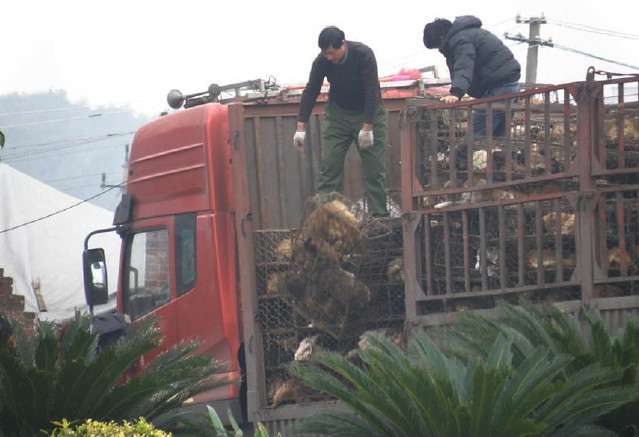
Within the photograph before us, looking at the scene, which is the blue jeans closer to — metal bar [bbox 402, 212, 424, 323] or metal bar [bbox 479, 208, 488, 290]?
metal bar [bbox 479, 208, 488, 290]

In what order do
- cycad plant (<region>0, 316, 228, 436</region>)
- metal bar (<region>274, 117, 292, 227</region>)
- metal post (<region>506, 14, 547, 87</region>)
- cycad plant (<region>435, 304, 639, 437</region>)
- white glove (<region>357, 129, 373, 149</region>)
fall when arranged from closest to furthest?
cycad plant (<region>0, 316, 228, 436</region>), cycad plant (<region>435, 304, 639, 437</region>), white glove (<region>357, 129, 373, 149</region>), metal bar (<region>274, 117, 292, 227</region>), metal post (<region>506, 14, 547, 87</region>)

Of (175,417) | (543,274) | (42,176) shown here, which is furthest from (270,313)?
(42,176)

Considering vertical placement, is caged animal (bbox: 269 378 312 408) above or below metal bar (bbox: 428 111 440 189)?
below

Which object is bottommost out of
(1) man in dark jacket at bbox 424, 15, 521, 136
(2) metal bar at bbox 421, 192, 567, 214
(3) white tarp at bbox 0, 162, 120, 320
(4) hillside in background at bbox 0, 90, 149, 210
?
(4) hillside in background at bbox 0, 90, 149, 210

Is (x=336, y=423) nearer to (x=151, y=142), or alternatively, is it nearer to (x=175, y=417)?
(x=175, y=417)

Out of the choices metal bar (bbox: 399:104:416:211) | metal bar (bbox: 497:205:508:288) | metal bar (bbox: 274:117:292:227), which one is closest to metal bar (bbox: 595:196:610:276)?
metal bar (bbox: 497:205:508:288)

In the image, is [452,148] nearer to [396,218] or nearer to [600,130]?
[396,218]

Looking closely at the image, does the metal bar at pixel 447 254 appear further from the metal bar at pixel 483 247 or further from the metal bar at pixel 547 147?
the metal bar at pixel 547 147

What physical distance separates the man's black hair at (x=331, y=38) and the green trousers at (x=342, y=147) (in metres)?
0.51

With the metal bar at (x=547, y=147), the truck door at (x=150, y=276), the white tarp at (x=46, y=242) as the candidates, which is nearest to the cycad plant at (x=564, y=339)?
the metal bar at (x=547, y=147)

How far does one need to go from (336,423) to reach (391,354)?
0.56 meters

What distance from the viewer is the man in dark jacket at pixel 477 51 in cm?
1172

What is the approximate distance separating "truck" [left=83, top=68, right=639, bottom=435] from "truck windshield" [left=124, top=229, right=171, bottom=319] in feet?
0.07

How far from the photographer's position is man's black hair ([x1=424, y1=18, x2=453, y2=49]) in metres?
11.8
